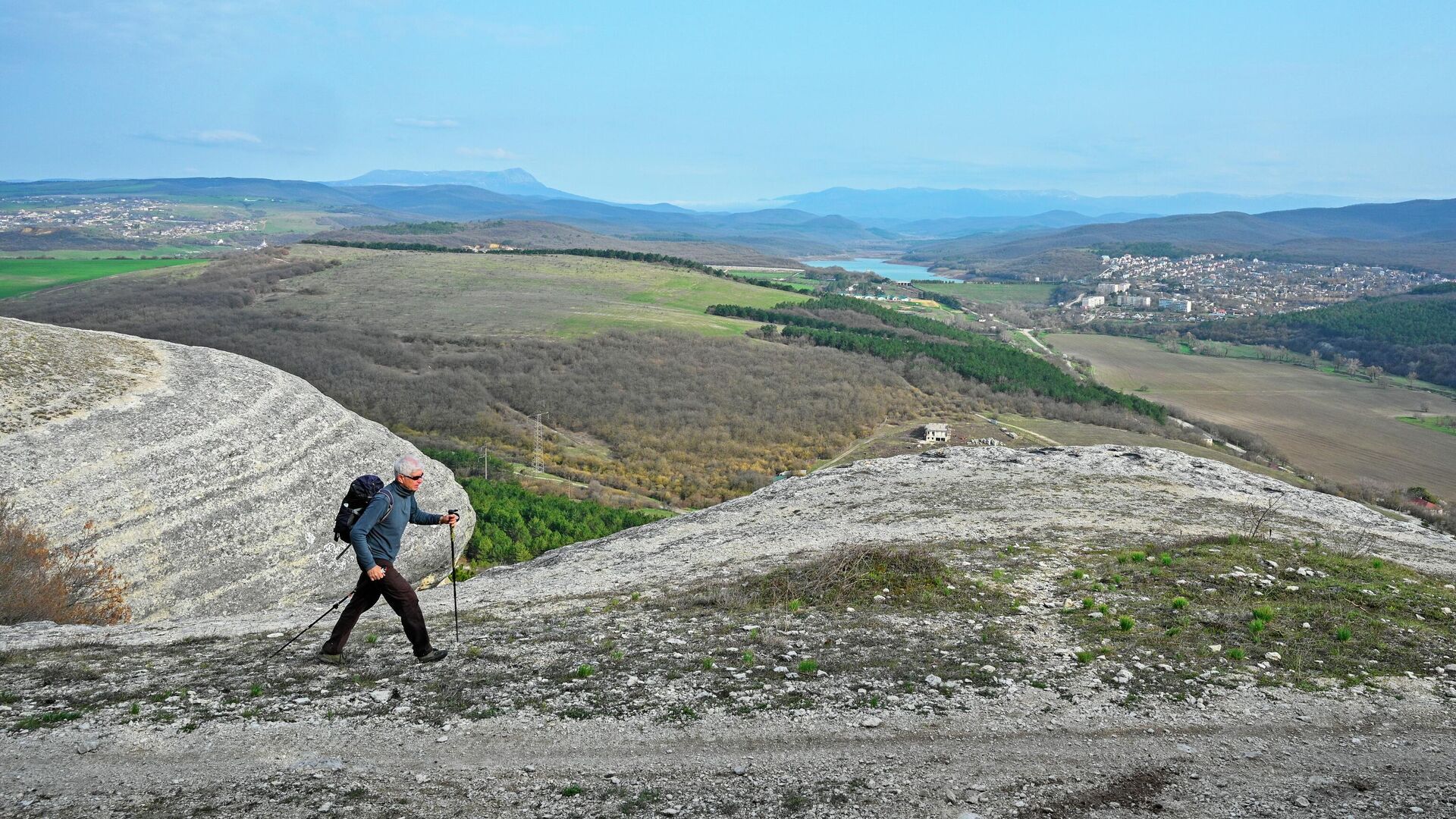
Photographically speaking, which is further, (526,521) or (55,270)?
(55,270)

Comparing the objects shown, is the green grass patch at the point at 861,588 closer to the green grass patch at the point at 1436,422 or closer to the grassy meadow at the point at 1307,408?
the grassy meadow at the point at 1307,408

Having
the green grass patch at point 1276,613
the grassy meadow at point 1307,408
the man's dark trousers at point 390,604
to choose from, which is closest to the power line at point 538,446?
the man's dark trousers at point 390,604

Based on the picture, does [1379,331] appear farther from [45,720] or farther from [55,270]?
[55,270]

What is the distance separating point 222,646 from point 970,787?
464 inches

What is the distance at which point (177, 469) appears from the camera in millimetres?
22422

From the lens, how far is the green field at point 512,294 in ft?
373

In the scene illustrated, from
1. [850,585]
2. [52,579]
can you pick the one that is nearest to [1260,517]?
[850,585]

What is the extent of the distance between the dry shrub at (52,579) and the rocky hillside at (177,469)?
0.85ft

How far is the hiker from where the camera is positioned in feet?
35.8

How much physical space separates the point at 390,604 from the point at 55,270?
654 feet

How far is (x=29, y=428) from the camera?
20703 millimetres

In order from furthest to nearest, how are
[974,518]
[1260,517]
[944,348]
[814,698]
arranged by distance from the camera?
1. [944,348]
2. [974,518]
3. [1260,517]
4. [814,698]

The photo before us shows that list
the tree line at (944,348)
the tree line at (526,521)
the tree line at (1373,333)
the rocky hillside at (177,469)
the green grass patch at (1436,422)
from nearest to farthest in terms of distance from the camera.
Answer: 1. the rocky hillside at (177,469)
2. the tree line at (526,521)
3. the green grass patch at (1436,422)
4. the tree line at (944,348)
5. the tree line at (1373,333)

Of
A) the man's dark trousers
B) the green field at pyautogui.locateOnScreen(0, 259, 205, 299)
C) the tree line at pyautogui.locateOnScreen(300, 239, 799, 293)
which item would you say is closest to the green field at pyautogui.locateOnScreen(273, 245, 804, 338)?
the tree line at pyautogui.locateOnScreen(300, 239, 799, 293)
